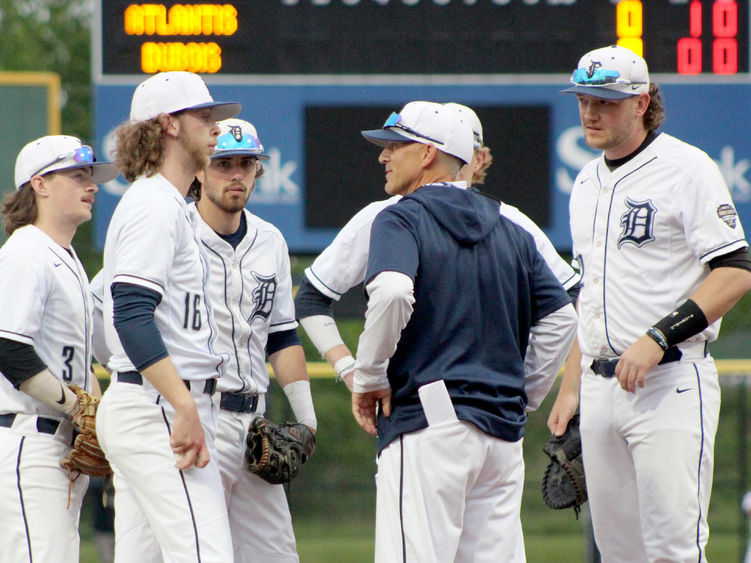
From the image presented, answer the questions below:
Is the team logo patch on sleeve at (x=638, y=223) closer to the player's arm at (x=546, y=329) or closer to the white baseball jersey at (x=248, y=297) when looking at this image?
the player's arm at (x=546, y=329)

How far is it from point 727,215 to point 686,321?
15.9 inches

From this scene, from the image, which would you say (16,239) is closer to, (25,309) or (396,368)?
(25,309)

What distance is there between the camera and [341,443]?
1655 centimetres

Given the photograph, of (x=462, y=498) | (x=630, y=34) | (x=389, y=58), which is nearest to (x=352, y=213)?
(x=389, y=58)

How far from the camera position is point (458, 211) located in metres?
3.69

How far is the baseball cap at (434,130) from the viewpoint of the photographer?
380 cm

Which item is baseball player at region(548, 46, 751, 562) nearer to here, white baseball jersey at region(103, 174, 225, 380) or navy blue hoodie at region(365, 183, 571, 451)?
navy blue hoodie at region(365, 183, 571, 451)

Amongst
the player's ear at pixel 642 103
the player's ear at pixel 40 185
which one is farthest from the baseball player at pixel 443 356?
the player's ear at pixel 40 185

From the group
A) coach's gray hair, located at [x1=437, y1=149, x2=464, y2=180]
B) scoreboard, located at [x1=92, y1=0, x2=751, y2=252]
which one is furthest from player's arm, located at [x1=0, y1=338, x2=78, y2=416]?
scoreboard, located at [x1=92, y1=0, x2=751, y2=252]

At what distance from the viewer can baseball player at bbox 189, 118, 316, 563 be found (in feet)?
14.7

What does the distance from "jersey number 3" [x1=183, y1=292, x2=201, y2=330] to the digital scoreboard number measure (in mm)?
4716

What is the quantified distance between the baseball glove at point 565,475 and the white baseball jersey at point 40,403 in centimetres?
167

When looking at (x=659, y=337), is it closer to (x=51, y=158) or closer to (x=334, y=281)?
(x=334, y=281)

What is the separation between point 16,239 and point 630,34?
203 inches
